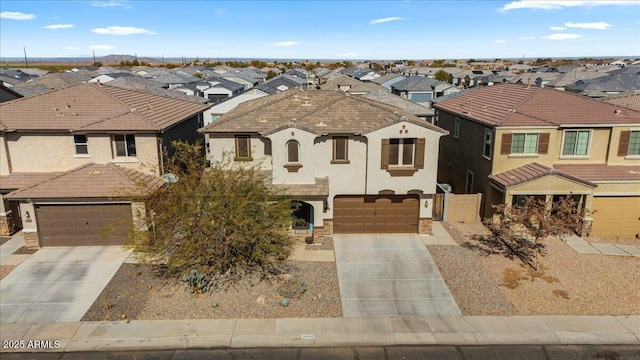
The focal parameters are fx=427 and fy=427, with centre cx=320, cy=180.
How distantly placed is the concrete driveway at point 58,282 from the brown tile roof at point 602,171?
23.5 metres

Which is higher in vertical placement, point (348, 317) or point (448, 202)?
point (448, 202)

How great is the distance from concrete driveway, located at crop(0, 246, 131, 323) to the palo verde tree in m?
2.56

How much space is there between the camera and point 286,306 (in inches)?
634

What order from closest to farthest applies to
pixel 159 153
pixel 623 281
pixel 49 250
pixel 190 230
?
pixel 190 230 → pixel 623 281 → pixel 49 250 → pixel 159 153

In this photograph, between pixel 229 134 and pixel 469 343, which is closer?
pixel 469 343

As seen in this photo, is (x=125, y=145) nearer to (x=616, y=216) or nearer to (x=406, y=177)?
(x=406, y=177)

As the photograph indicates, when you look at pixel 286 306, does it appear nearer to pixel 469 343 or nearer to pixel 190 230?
pixel 190 230

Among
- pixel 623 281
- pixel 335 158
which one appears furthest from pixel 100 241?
pixel 623 281

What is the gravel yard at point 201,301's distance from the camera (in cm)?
1566

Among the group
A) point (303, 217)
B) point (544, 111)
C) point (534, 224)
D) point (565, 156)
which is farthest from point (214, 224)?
point (565, 156)

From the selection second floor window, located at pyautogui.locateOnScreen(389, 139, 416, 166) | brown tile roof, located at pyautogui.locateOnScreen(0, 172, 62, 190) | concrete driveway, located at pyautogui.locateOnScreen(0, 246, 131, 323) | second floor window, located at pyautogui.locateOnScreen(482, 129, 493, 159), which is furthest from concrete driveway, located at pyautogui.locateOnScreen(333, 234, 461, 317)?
brown tile roof, located at pyautogui.locateOnScreen(0, 172, 62, 190)

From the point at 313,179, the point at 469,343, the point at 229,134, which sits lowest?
the point at 469,343

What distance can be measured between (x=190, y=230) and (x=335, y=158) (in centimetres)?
837

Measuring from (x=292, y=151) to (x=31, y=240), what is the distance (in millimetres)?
13461
